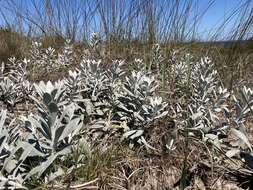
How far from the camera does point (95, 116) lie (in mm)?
2219

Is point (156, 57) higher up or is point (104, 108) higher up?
point (156, 57)

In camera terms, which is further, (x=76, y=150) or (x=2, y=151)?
(x=76, y=150)

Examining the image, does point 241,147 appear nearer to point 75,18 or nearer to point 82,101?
point 82,101

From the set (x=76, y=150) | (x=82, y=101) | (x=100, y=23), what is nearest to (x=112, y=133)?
(x=82, y=101)

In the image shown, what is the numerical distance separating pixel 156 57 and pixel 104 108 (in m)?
1.02

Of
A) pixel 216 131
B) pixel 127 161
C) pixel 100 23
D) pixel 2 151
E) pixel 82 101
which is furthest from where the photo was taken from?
pixel 100 23

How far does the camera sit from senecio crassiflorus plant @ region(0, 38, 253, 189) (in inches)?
57.4

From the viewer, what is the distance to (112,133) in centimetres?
200

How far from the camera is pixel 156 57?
10.3 ft

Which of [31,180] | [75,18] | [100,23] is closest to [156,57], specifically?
[100,23]

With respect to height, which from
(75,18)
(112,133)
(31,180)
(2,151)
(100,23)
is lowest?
(31,180)

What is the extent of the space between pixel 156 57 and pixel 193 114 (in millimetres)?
1258

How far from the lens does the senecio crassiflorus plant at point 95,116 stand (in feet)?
4.78

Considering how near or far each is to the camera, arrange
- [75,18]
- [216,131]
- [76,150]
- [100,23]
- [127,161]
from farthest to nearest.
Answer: [75,18], [100,23], [216,131], [127,161], [76,150]
